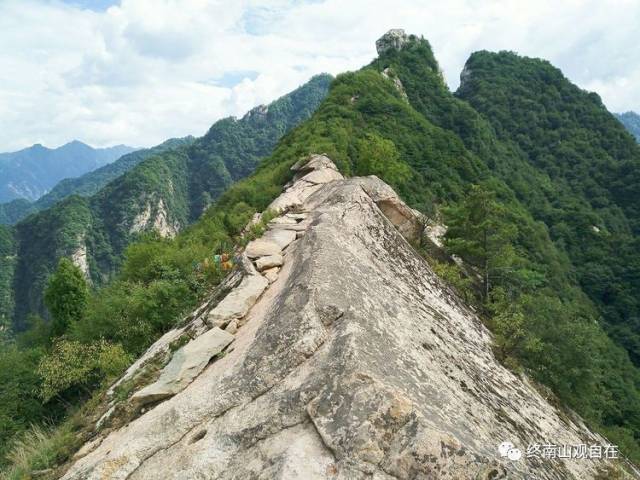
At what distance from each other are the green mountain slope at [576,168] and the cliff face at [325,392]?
71.2m

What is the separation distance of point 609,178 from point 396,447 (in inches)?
4877

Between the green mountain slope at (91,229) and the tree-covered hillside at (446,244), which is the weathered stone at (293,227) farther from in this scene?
the green mountain slope at (91,229)

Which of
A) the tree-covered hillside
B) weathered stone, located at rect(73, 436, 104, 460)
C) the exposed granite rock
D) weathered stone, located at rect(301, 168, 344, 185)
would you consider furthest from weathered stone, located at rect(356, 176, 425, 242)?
the exposed granite rock

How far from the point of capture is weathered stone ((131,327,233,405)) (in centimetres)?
823

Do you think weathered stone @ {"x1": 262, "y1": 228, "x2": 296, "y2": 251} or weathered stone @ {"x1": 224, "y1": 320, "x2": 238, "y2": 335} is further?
weathered stone @ {"x1": 262, "y1": 228, "x2": 296, "y2": 251}

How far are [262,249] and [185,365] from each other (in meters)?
4.69

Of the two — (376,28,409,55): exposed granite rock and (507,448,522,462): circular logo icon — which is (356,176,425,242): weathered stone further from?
(376,28,409,55): exposed granite rock

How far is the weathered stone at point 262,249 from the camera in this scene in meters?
12.4

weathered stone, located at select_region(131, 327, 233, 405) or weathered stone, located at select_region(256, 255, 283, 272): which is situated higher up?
weathered stone, located at select_region(256, 255, 283, 272)

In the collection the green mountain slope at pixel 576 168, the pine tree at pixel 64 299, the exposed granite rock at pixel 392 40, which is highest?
the exposed granite rock at pixel 392 40

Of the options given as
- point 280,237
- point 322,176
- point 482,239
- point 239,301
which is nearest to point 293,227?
point 280,237

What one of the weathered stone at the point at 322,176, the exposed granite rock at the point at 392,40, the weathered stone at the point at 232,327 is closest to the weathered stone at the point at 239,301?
the weathered stone at the point at 232,327

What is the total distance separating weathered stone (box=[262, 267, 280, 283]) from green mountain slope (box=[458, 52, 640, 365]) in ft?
238

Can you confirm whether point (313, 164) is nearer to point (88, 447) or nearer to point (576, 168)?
point (88, 447)
